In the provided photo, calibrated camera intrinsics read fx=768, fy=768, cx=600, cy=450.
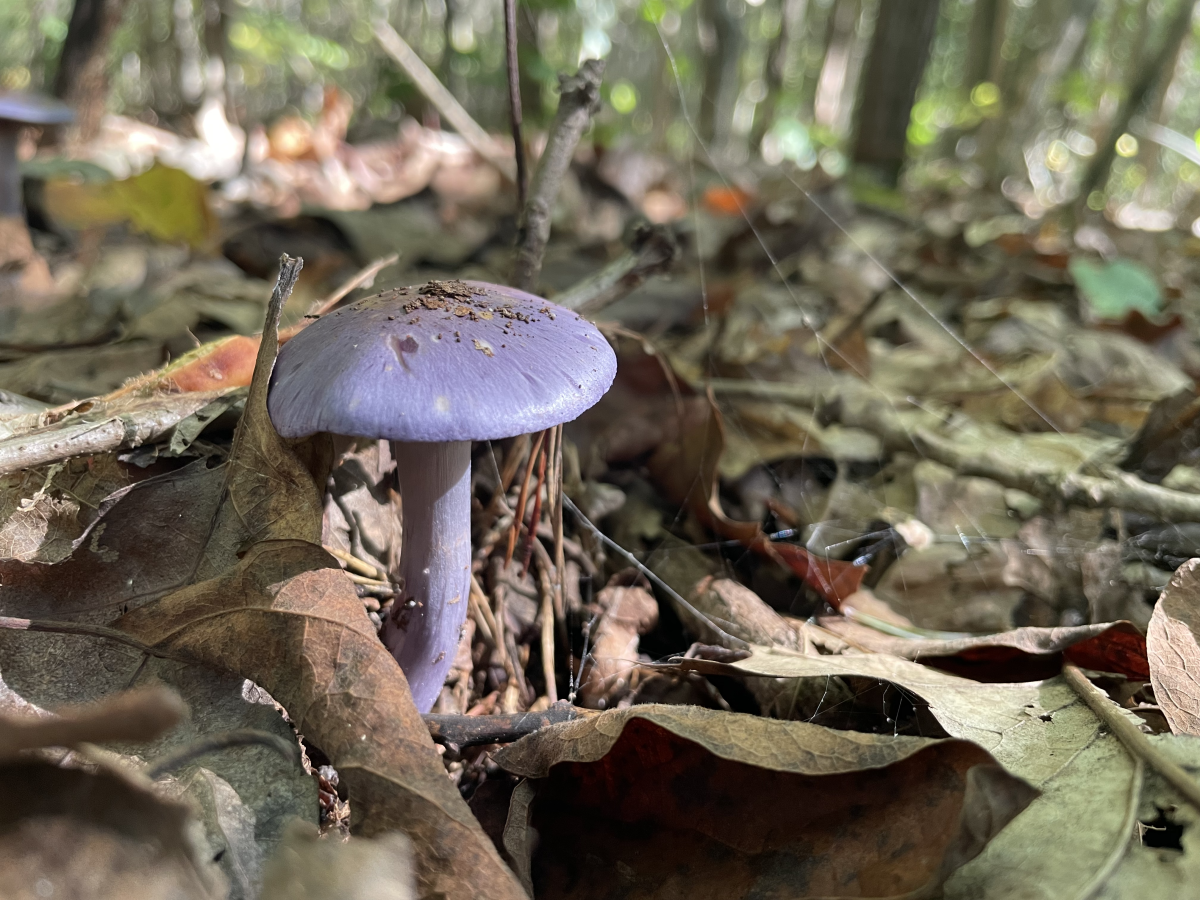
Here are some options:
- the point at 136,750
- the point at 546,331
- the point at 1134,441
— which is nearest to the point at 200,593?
the point at 136,750

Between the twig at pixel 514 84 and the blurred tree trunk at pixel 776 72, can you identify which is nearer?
the twig at pixel 514 84

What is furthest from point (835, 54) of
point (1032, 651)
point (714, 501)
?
point (1032, 651)

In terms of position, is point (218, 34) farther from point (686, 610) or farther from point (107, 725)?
point (107, 725)

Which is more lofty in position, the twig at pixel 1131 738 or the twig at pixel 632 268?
the twig at pixel 632 268

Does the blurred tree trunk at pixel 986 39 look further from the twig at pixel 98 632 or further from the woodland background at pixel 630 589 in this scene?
the twig at pixel 98 632

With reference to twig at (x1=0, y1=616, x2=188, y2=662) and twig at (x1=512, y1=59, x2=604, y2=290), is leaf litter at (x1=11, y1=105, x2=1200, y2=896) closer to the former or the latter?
twig at (x1=0, y1=616, x2=188, y2=662)

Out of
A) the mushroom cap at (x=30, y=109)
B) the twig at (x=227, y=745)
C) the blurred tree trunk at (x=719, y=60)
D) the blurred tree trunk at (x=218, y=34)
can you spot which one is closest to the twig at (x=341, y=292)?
the twig at (x=227, y=745)

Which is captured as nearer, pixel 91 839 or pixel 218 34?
pixel 91 839
